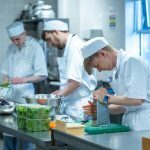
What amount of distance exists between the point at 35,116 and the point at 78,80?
772mm

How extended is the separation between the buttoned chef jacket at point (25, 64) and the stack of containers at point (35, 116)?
1.43 meters

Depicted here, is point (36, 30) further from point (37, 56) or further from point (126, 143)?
point (126, 143)

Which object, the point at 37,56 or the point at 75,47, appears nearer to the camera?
the point at 75,47

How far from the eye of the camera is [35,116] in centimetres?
275

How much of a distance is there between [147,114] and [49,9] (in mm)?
3427

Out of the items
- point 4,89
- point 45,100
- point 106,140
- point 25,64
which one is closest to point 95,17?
point 25,64

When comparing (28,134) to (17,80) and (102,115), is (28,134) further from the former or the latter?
(17,80)

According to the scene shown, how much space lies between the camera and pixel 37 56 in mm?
4277

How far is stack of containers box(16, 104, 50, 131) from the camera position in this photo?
8.99 feet

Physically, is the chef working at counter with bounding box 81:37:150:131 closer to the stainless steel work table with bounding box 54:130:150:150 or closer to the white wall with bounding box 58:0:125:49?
the stainless steel work table with bounding box 54:130:150:150

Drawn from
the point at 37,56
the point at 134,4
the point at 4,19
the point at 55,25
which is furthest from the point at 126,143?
the point at 4,19

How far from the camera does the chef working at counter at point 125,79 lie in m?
2.60

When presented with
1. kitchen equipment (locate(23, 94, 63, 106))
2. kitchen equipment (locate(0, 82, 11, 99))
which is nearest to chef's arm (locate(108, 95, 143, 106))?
kitchen equipment (locate(23, 94, 63, 106))

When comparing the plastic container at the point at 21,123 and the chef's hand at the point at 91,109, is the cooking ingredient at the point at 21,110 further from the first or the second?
the chef's hand at the point at 91,109
